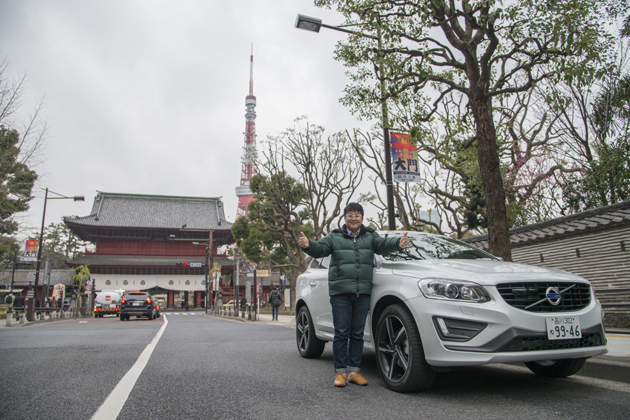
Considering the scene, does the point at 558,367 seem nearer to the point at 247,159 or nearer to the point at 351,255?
the point at 351,255

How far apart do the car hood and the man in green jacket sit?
0.27 meters

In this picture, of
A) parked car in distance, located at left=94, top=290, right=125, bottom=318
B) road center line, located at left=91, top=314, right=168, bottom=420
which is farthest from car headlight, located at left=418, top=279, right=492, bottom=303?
parked car in distance, located at left=94, top=290, right=125, bottom=318

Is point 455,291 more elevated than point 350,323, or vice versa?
point 455,291

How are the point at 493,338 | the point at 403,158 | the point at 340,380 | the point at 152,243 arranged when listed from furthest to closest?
the point at 152,243, the point at 403,158, the point at 340,380, the point at 493,338

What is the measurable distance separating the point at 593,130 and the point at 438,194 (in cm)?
692

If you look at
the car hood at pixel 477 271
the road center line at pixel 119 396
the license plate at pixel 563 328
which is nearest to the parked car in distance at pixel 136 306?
the road center line at pixel 119 396

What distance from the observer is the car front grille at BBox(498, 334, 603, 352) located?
3277 millimetres

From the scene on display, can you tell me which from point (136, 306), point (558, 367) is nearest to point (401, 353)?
point (558, 367)

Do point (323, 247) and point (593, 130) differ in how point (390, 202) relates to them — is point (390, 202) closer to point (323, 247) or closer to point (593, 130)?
point (323, 247)

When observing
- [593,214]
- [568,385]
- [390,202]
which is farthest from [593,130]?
[568,385]

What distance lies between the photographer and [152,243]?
52406mm

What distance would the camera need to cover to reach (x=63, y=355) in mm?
6352

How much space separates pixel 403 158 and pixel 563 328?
712 cm

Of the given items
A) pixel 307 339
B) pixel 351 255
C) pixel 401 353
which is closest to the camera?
pixel 401 353
